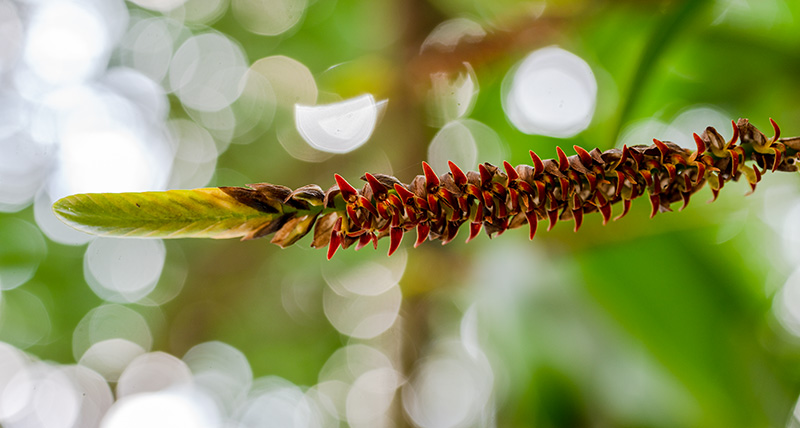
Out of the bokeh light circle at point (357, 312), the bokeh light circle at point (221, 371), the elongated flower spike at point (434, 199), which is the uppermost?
the elongated flower spike at point (434, 199)

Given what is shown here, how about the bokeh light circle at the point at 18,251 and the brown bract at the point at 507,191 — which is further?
the bokeh light circle at the point at 18,251

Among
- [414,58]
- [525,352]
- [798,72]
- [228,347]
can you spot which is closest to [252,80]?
[414,58]

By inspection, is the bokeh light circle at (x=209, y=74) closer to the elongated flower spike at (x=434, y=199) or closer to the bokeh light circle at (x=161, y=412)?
the bokeh light circle at (x=161, y=412)

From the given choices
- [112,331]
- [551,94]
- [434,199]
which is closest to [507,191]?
[434,199]

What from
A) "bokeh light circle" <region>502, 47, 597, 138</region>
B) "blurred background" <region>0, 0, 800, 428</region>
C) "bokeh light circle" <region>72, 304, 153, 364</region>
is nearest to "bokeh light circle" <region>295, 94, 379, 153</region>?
"blurred background" <region>0, 0, 800, 428</region>

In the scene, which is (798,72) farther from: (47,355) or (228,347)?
(47,355)

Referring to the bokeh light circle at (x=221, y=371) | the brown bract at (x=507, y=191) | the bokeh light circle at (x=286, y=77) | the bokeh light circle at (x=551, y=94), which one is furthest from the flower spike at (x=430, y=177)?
the bokeh light circle at (x=221, y=371)

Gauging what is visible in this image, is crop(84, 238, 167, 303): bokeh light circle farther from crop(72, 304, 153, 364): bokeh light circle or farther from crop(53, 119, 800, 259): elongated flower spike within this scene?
crop(53, 119, 800, 259): elongated flower spike

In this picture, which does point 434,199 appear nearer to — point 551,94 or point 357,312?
point 551,94
